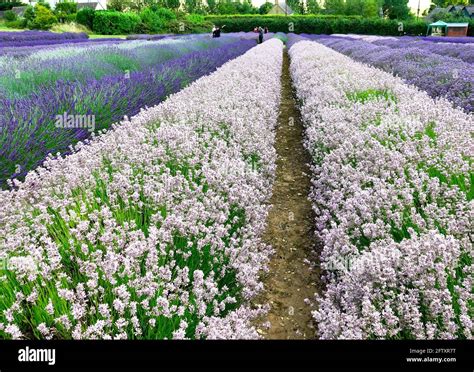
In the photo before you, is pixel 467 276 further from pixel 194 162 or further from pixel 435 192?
pixel 194 162

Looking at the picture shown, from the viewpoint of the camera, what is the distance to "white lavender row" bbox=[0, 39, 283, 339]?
2.15 m

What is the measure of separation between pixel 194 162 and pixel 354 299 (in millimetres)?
1957

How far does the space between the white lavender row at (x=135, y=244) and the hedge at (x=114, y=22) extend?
113 ft

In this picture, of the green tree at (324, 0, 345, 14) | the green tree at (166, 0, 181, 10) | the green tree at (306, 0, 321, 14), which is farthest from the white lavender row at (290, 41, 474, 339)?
the green tree at (306, 0, 321, 14)

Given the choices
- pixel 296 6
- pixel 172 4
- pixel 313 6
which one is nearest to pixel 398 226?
pixel 172 4

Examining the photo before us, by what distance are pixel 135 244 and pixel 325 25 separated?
204 feet

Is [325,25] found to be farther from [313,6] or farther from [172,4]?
[313,6]

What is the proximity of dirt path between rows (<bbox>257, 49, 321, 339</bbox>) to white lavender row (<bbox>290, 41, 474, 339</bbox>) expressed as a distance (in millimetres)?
312

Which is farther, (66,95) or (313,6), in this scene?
(313,6)

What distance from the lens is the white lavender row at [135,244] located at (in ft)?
7.07

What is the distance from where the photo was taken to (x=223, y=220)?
10.0ft

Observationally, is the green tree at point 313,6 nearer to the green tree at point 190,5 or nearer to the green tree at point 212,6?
the green tree at point 212,6

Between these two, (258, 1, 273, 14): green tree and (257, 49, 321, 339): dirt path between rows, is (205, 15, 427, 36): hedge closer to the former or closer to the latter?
(258, 1, 273, 14): green tree

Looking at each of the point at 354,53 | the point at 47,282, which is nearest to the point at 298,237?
the point at 47,282
